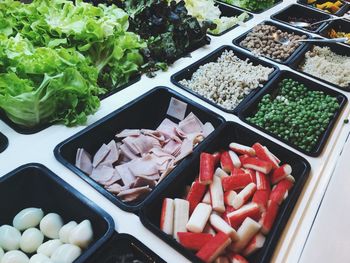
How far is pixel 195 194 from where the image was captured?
1488mm

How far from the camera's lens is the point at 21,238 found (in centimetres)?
133

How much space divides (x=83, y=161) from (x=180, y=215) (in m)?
0.53

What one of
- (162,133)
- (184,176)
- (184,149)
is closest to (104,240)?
(184,176)

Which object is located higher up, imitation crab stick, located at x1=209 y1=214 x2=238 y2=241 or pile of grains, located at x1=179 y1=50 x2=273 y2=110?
pile of grains, located at x1=179 y1=50 x2=273 y2=110

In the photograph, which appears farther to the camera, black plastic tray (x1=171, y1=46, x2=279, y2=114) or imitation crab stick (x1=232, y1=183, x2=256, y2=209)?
black plastic tray (x1=171, y1=46, x2=279, y2=114)

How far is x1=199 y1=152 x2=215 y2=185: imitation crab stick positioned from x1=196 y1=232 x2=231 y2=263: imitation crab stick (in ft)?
0.93

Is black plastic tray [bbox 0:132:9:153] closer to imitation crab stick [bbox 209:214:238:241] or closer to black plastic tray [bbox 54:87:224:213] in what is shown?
black plastic tray [bbox 54:87:224:213]

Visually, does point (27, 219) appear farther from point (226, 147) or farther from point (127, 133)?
point (226, 147)

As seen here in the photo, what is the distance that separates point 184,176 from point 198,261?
17.8 inches

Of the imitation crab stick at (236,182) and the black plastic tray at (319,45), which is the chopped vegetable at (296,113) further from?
the imitation crab stick at (236,182)

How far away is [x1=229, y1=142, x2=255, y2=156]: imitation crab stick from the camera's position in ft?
5.53

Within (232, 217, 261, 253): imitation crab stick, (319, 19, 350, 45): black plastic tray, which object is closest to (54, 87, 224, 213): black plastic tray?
(232, 217, 261, 253): imitation crab stick

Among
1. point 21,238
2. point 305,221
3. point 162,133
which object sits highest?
point 305,221

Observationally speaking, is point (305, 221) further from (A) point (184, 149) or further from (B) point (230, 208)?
(A) point (184, 149)
